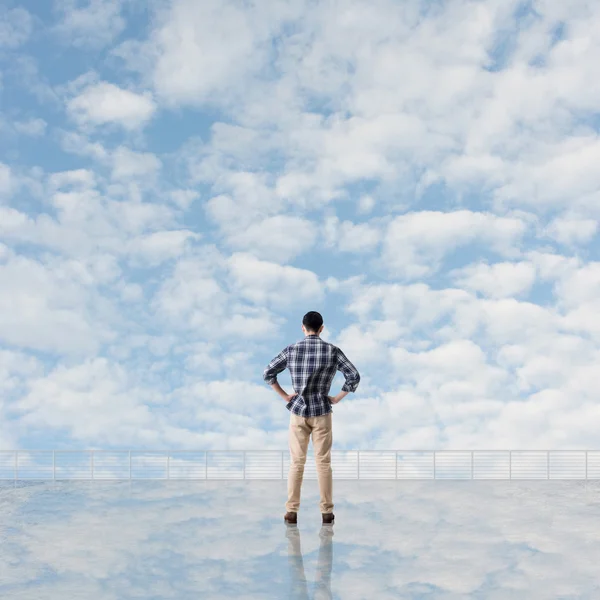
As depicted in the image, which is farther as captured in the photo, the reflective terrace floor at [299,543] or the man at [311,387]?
the man at [311,387]

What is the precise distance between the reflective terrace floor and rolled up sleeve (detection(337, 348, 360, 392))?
3.18ft

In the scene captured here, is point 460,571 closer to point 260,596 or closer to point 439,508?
point 260,596

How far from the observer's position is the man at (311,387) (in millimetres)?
5230

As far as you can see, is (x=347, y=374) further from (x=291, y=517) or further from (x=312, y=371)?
(x=291, y=517)

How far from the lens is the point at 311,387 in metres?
5.25

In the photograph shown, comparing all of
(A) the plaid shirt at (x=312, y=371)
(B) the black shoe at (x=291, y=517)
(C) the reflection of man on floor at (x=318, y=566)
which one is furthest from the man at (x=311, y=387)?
(C) the reflection of man on floor at (x=318, y=566)

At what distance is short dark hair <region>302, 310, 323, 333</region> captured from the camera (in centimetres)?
530

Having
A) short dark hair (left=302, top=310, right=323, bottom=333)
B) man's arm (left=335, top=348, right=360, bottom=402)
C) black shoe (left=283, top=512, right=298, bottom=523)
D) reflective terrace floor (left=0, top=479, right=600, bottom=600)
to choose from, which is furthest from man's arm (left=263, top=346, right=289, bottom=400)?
reflective terrace floor (left=0, top=479, right=600, bottom=600)

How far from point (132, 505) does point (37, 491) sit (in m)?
1.48

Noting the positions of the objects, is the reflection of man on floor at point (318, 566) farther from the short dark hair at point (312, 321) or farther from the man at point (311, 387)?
the short dark hair at point (312, 321)

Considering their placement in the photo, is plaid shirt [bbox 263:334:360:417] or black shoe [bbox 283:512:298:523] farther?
black shoe [bbox 283:512:298:523]

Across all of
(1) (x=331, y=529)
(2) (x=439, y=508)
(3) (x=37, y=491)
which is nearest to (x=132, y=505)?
(3) (x=37, y=491)

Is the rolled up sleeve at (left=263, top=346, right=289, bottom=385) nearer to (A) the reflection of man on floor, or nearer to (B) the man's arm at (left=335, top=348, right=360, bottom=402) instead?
(B) the man's arm at (left=335, top=348, right=360, bottom=402)

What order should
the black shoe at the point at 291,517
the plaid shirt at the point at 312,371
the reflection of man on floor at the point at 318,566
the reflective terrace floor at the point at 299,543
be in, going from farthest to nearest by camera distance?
the black shoe at the point at 291,517 < the plaid shirt at the point at 312,371 < the reflective terrace floor at the point at 299,543 < the reflection of man on floor at the point at 318,566
